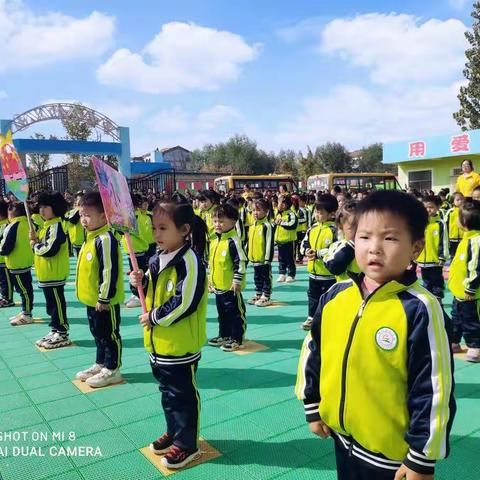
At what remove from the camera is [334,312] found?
1.75 metres

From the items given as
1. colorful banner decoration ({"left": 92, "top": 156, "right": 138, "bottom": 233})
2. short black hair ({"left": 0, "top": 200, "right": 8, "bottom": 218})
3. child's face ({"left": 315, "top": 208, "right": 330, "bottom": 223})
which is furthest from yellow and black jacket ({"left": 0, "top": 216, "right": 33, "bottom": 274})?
colorful banner decoration ({"left": 92, "top": 156, "right": 138, "bottom": 233})

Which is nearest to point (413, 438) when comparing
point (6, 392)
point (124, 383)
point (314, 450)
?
point (314, 450)

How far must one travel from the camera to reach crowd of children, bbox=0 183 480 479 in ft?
5.14

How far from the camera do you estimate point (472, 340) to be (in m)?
4.32

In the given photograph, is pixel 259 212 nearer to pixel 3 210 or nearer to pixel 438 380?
pixel 3 210

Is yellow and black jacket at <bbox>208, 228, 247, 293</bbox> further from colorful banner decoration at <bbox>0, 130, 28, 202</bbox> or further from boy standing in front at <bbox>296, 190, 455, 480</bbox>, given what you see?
boy standing in front at <bbox>296, 190, 455, 480</bbox>

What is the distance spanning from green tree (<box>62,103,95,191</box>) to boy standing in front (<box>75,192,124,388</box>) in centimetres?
2358

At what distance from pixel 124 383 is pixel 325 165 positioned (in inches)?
2147

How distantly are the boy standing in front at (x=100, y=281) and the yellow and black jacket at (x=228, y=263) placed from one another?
115cm

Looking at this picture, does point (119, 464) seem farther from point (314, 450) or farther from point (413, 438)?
point (413, 438)

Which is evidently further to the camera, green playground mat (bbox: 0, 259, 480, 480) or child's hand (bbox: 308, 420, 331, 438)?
green playground mat (bbox: 0, 259, 480, 480)

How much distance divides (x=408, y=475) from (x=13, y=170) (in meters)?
5.34

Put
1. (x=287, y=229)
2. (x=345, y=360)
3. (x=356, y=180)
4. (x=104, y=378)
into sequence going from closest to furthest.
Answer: (x=345, y=360) < (x=104, y=378) < (x=287, y=229) < (x=356, y=180)

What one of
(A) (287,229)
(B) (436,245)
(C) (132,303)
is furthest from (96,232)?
(A) (287,229)
